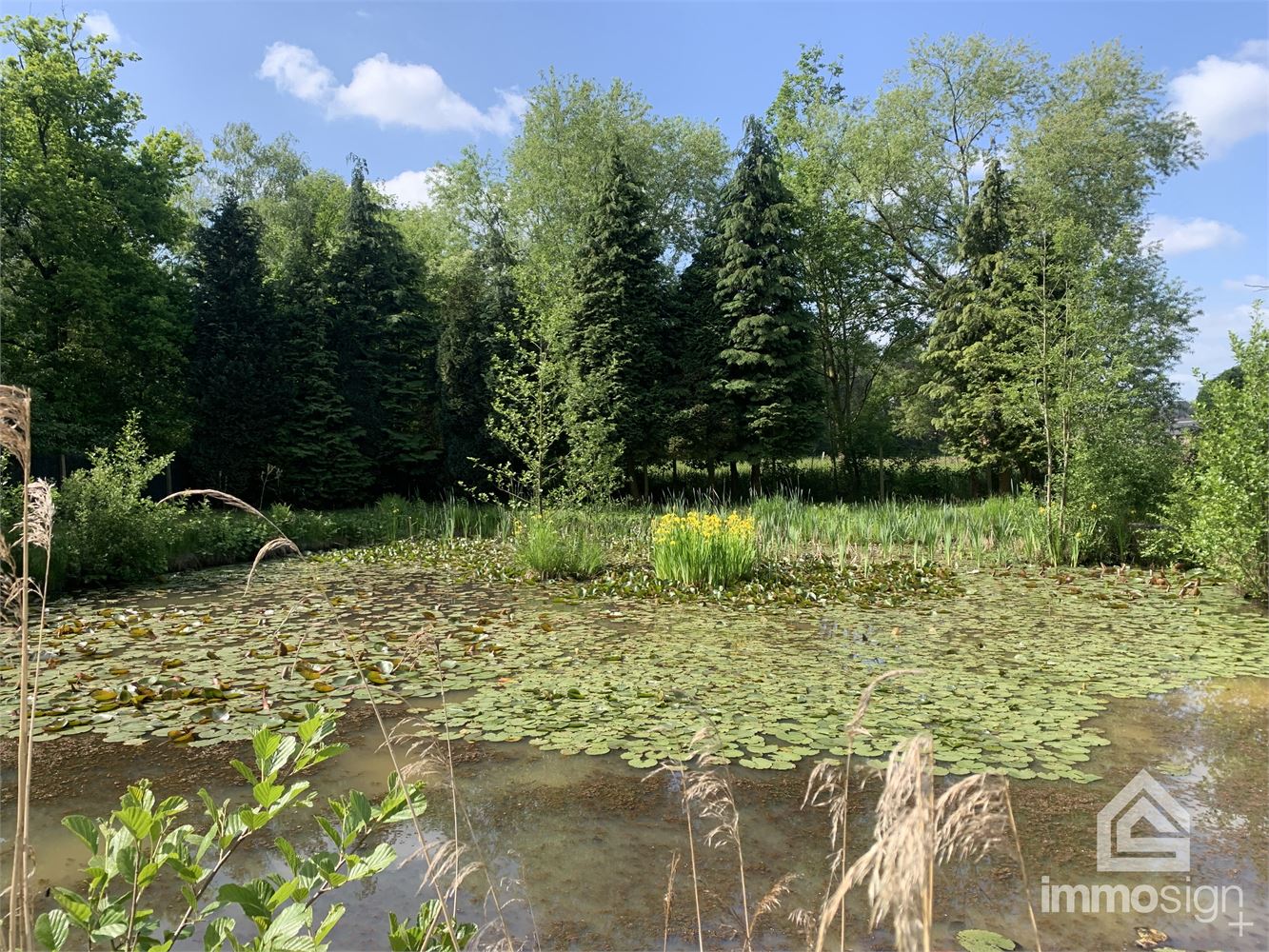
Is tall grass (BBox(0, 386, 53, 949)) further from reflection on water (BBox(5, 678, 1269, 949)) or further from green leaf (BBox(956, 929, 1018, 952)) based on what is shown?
green leaf (BBox(956, 929, 1018, 952))

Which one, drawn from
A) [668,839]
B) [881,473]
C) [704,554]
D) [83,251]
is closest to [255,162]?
[83,251]

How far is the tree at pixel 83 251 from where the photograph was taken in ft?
41.1

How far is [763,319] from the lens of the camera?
16.2 meters

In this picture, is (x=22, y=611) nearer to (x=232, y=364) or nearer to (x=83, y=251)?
(x=232, y=364)

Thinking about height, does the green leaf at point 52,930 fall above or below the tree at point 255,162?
below

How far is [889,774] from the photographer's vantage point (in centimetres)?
93

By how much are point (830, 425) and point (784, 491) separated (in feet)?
10.6

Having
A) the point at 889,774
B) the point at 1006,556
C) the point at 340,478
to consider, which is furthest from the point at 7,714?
the point at 340,478

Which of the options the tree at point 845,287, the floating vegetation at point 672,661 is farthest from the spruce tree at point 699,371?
the floating vegetation at point 672,661

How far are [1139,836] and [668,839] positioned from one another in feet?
5.64

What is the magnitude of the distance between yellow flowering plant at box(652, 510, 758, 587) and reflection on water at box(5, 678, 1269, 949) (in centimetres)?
414

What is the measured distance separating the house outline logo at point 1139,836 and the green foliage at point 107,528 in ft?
27.0

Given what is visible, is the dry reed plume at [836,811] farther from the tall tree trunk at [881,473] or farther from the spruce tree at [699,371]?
the tall tree trunk at [881,473]

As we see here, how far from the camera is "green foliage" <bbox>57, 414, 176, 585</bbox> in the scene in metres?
7.68
